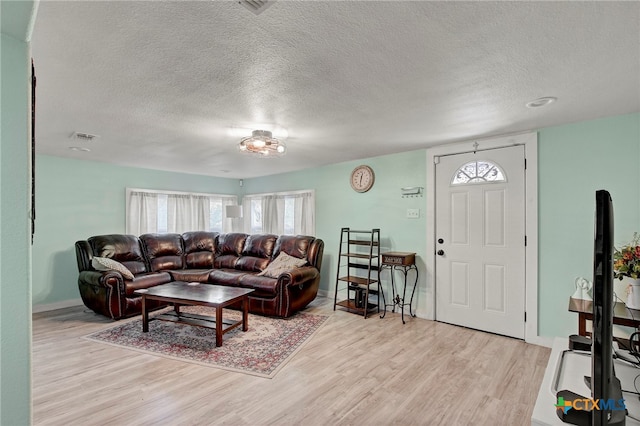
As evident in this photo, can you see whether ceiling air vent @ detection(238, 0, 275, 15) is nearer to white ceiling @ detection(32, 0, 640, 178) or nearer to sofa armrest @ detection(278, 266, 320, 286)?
white ceiling @ detection(32, 0, 640, 178)

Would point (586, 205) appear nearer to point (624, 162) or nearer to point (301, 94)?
point (624, 162)

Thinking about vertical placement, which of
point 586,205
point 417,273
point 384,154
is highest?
point 384,154

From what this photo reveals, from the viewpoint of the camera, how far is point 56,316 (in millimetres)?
4266

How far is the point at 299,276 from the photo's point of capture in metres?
4.30

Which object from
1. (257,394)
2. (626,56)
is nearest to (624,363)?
(626,56)

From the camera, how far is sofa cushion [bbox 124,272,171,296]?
13.7 ft

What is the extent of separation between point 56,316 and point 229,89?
431cm

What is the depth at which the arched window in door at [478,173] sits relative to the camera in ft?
11.9

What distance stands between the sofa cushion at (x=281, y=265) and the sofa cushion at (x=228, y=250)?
99 centimetres

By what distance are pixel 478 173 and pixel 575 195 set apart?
3.23 ft

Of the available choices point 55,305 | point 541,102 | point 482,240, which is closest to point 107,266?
point 55,305

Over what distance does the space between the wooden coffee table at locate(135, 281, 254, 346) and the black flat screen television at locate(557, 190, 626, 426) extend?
3070mm

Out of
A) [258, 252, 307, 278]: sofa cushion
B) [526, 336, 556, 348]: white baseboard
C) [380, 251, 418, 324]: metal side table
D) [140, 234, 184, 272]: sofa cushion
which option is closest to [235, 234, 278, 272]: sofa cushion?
[258, 252, 307, 278]: sofa cushion

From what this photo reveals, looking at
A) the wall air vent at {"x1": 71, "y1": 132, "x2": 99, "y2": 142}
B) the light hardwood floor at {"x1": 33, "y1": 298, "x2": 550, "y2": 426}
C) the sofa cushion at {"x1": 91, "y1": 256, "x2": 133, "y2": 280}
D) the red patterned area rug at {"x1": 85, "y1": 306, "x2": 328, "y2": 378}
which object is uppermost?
the wall air vent at {"x1": 71, "y1": 132, "x2": 99, "y2": 142}
